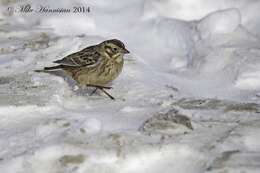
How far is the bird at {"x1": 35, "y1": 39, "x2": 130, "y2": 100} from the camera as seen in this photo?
5574 mm

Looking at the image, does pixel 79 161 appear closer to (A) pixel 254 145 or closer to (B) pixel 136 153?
(B) pixel 136 153

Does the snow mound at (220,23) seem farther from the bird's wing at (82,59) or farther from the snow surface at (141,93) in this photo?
the bird's wing at (82,59)

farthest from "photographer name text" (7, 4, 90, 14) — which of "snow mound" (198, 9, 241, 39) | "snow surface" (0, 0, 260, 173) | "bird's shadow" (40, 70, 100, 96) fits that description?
"bird's shadow" (40, 70, 100, 96)

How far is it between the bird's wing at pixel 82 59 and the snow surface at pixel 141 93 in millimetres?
192

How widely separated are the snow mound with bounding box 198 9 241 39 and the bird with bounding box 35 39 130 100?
3.91 ft

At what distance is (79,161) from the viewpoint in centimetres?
382

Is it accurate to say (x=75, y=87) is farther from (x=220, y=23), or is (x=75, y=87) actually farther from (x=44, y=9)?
(x=44, y=9)

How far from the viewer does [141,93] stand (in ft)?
17.4

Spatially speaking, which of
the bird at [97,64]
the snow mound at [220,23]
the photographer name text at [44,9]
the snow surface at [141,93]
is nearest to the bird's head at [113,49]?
the bird at [97,64]

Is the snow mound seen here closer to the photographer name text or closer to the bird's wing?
the bird's wing

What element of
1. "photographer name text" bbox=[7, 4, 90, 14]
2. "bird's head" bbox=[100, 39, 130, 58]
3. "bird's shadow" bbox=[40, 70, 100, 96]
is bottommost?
"bird's shadow" bbox=[40, 70, 100, 96]

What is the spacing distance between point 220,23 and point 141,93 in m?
1.63

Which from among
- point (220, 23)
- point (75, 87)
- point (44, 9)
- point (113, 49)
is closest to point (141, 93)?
point (113, 49)

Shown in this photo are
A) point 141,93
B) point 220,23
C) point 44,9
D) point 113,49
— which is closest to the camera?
point 141,93
